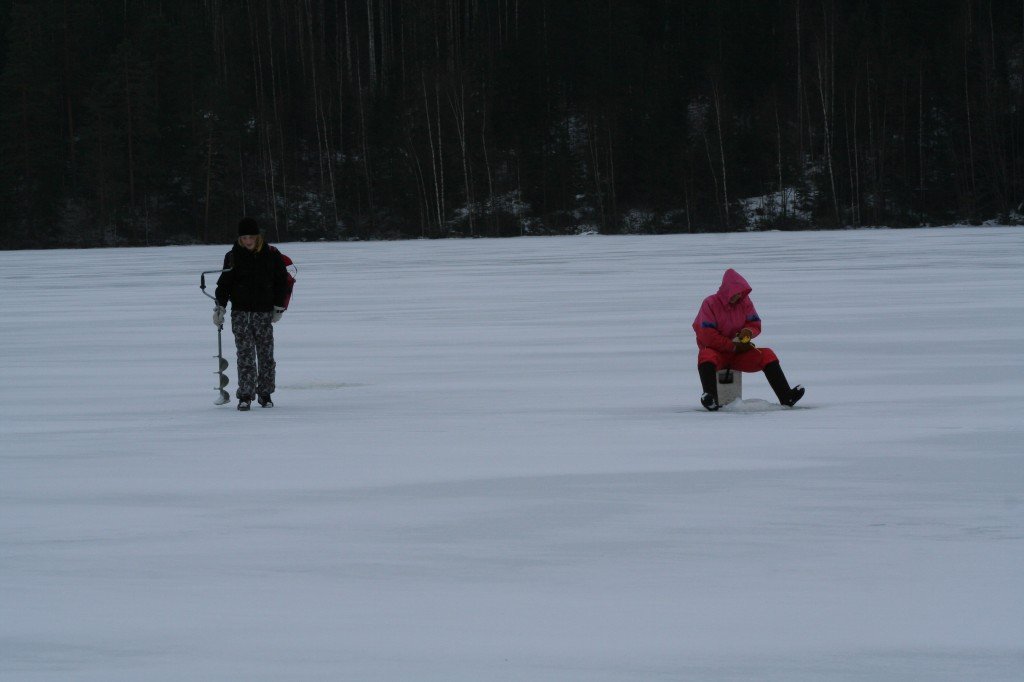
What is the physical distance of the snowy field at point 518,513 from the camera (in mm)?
A: 4426

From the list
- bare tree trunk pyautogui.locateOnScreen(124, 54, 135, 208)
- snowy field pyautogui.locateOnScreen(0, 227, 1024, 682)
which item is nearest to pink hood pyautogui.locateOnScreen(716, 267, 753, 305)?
snowy field pyautogui.locateOnScreen(0, 227, 1024, 682)

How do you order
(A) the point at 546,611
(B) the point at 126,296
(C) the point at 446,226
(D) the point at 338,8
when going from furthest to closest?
(D) the point at 338,8
(C) the point at 446,226
(B) the point at 126,296
(A) the point at 546,611

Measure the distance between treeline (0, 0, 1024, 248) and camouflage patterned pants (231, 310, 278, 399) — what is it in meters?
48.0

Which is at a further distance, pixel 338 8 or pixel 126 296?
pixel 338 8

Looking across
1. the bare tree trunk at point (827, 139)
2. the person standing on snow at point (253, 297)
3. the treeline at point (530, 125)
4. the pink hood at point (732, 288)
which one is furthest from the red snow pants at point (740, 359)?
the treeline at point (530, 125)

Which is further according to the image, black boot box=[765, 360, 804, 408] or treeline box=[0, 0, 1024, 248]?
treeline box=[0, 0, 1024, 248]

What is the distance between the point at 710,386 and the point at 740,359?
326mm

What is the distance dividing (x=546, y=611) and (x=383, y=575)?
753 mm

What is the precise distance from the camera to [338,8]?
7475cm

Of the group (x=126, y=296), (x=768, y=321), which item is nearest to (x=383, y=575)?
(x=768, y=321)

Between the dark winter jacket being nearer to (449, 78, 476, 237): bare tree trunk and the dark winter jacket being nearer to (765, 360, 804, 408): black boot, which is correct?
(765, 360, 804, 408): black boot

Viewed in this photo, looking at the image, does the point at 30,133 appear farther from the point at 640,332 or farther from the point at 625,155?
the point at 640,332

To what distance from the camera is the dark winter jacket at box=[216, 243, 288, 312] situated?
33.2 feet

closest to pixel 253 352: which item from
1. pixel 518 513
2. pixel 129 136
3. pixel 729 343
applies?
pixel 729 343
